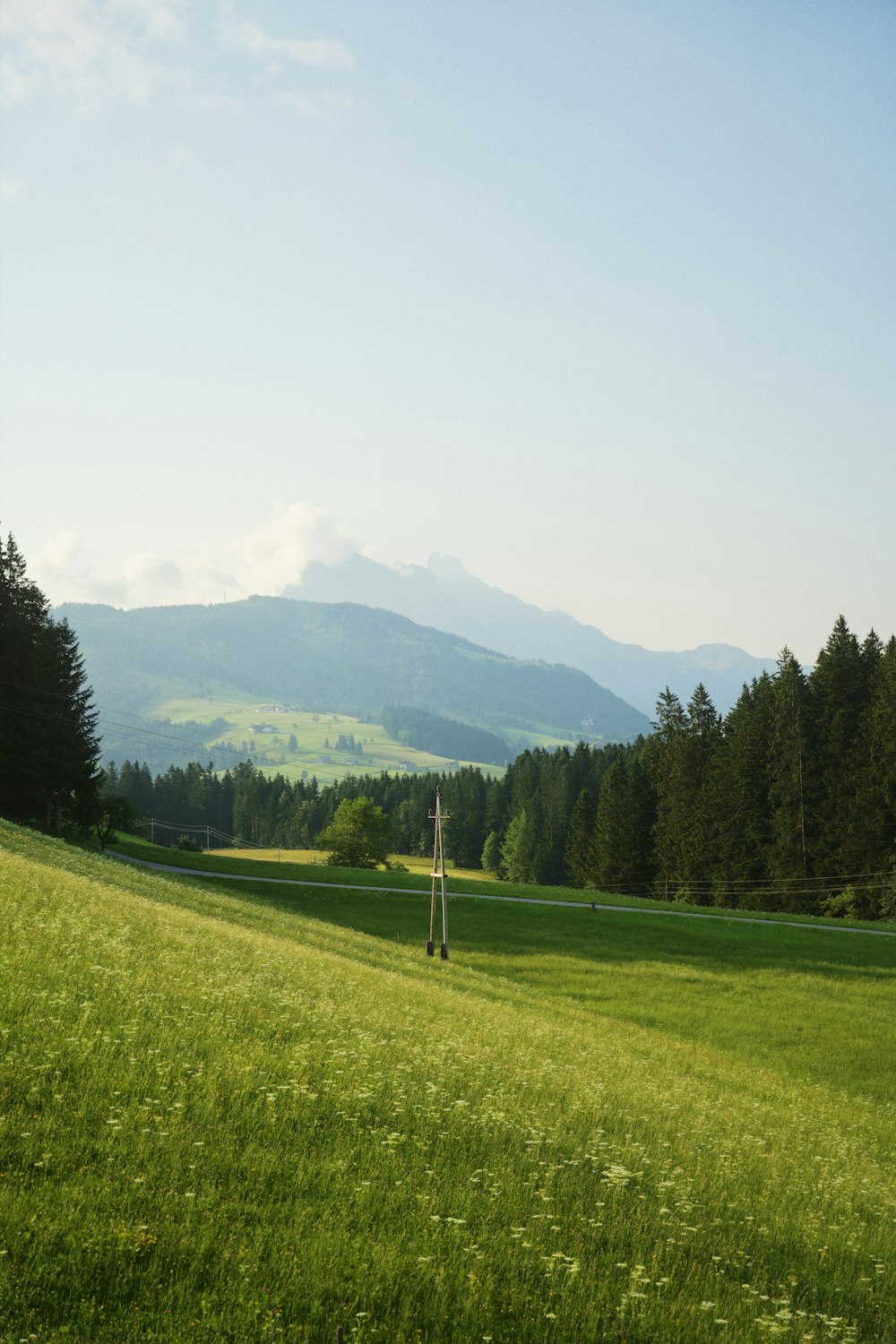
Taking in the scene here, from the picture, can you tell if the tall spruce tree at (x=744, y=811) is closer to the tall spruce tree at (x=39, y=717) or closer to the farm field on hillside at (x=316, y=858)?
the tall spruce tree at (x=39, y=717)

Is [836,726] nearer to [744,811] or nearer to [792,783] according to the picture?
[792,783]

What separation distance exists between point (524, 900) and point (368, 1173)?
177ft

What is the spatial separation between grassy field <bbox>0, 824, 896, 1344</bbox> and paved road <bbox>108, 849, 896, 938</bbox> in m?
34.6

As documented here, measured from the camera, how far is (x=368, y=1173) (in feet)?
29.8

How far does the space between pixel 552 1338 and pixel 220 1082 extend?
4.78 metres

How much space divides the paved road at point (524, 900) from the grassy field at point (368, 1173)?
34606mm

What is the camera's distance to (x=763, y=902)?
79.8 m

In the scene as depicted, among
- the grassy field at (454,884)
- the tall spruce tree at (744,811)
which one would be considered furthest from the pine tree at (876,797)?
the tall spruce tree at (744,811)

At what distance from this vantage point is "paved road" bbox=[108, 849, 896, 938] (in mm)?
53719

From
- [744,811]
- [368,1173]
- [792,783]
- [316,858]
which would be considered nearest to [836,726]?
[792,783]

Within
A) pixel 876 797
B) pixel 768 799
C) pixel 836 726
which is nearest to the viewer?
pixel 876 797

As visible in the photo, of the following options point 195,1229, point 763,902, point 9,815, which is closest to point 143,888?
point 195,1229

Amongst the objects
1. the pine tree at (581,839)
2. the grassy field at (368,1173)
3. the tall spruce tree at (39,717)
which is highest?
the tall spruce tree at (39,717)

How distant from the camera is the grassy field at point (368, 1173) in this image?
7.11m
